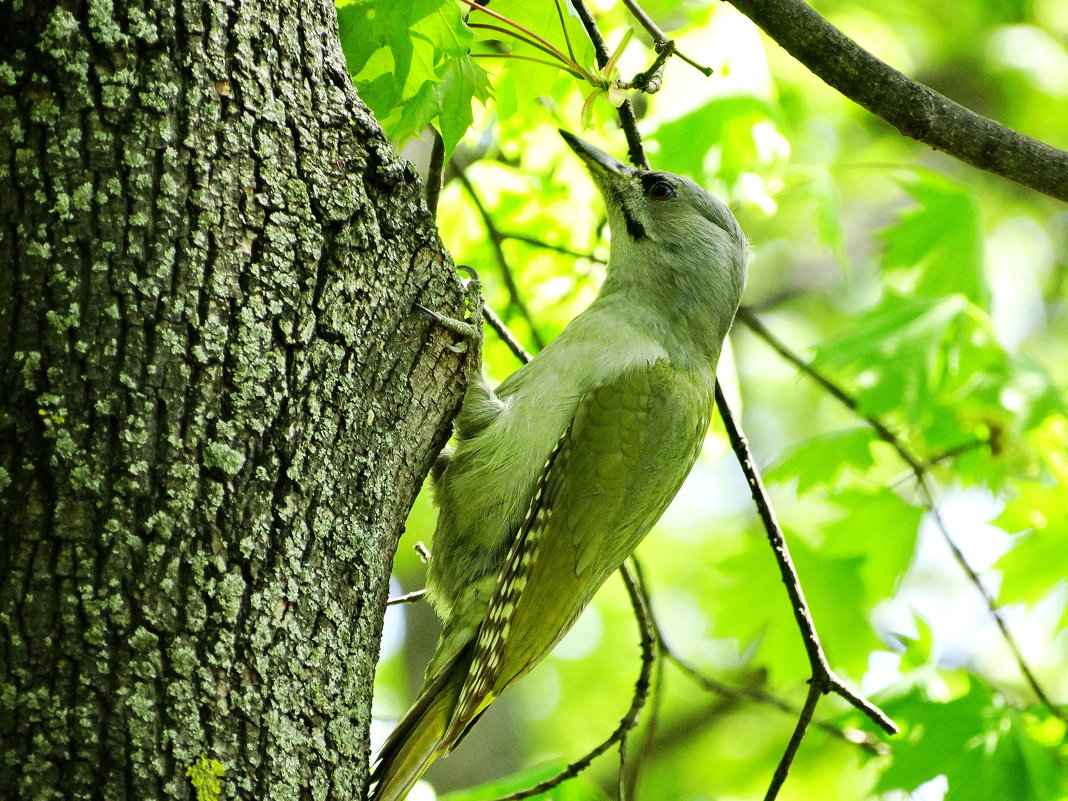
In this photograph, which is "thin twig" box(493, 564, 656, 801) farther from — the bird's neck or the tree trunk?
the tree trunk

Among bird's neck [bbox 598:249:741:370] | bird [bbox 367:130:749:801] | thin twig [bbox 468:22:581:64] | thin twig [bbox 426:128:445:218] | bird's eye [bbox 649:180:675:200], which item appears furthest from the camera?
bird's eye [bbox 649:180:675:200]

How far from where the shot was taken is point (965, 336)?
4.48 meters

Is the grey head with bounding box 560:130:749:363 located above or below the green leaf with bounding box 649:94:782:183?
below

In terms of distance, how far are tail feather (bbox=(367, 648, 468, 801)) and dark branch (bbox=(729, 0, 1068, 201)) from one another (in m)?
1.95

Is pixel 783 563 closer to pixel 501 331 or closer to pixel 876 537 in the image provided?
pixel 501 331

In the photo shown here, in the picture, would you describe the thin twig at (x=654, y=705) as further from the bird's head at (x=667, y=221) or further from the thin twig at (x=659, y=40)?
the thin twig at (x=659, y=40)

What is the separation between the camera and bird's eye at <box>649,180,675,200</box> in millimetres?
3969

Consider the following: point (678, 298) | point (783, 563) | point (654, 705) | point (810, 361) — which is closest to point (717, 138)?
point (678, 298)

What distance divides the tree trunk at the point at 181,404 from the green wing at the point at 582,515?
1034mm

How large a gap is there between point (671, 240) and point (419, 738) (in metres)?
2.01

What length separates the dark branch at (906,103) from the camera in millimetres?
2459

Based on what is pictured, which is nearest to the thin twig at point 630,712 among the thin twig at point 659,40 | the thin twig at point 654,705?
the thin twig at point 654,705

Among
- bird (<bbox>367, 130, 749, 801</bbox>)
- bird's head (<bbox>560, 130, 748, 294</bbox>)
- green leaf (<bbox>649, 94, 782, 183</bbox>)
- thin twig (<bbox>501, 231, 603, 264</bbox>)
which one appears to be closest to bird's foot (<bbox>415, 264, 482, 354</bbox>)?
bird (<bbox>367, 130, 749, 801</bbox>)

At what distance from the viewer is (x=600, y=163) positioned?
3.90m
